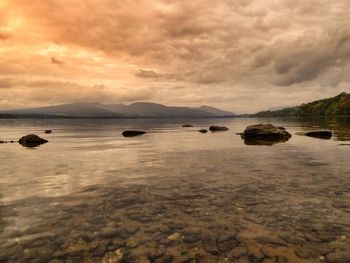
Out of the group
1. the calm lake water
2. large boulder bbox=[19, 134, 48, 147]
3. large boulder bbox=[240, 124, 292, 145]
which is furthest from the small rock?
large boulder bbox=[19, 134, 48, 147]

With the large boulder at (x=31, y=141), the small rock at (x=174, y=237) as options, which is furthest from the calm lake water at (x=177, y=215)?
the large boulder at (x=31, y=141)

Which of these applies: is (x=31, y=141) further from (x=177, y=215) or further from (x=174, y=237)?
(x=174, y=237)

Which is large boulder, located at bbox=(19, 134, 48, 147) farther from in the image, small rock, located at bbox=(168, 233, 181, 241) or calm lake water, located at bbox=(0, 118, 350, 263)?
small rock, located at bbox=(168, 233, 181, 241)

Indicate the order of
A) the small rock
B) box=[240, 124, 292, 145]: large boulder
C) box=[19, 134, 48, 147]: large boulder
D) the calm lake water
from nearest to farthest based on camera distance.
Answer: the calm lake water, the small rock, box=[19, 134, 48, 147]: large boulder, box=[240, 124, 292, 145]: large boulder

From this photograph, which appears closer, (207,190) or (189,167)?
(207,190)

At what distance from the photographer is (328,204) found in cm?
1155

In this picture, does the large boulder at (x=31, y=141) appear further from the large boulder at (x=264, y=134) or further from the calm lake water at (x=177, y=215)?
the large boulder at (x=264, y=134)

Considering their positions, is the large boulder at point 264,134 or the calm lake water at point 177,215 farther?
the large boulder at point 264,134

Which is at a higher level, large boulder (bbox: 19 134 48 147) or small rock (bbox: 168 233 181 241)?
small rock (bbox: 168 233 181 241)

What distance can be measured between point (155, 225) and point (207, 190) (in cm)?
483

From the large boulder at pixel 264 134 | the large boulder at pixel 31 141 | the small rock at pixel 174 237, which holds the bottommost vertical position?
the large boulder at pixel 31 141

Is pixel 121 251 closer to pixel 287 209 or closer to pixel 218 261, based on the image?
pixel 218 261

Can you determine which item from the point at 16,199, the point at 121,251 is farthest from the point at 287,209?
the point at 16,199

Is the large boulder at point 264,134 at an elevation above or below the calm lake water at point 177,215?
above
